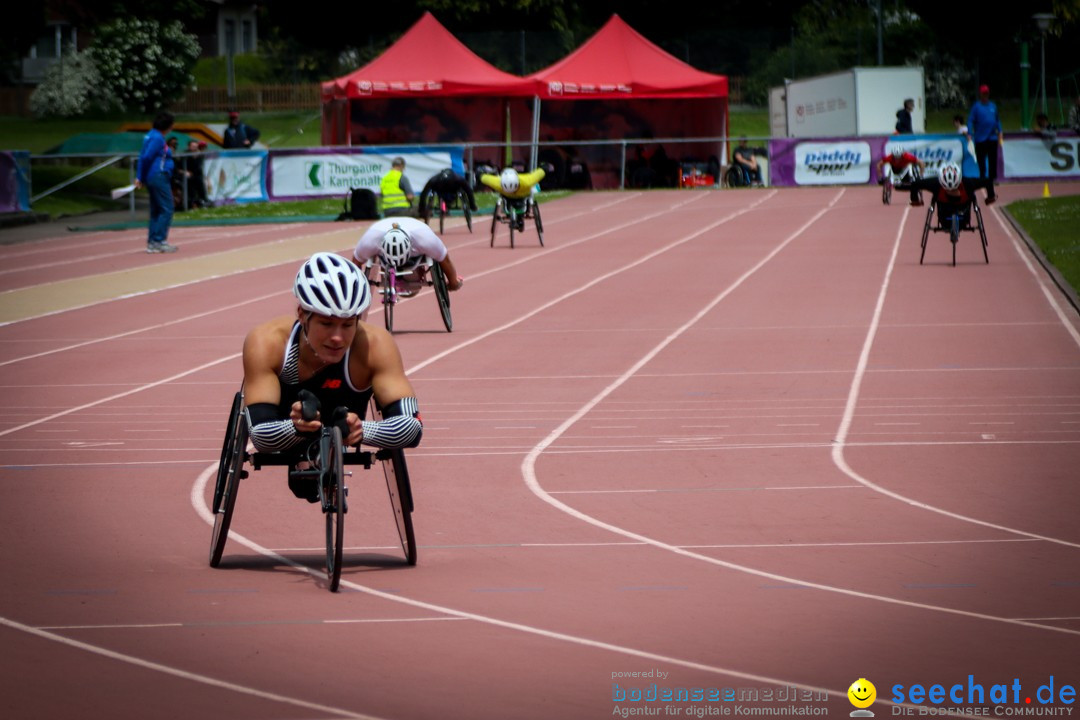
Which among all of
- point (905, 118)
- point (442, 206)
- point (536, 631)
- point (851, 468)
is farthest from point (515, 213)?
point (536, 631)

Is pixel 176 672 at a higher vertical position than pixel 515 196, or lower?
lower

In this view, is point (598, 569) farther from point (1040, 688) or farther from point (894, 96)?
point (894, 96)

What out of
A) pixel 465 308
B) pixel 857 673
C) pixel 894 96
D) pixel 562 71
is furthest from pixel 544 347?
pixel 894 96

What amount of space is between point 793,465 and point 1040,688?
15.3ft

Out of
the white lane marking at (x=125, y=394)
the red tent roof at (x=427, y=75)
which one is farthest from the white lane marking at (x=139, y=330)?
the red tent roof at (x=427, y=75)

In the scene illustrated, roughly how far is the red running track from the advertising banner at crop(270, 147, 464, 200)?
835 inches

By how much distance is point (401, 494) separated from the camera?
736cm

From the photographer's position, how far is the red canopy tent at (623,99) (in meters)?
44.5

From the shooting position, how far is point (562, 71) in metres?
44.7

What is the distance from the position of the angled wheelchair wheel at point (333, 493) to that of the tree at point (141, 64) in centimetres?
6317

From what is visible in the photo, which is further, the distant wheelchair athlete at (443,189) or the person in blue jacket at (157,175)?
the distant wheelchair athlete at (443,189)

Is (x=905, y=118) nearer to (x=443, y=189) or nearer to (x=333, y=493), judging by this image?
(x=443, y=189)

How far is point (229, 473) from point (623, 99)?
1565 inches

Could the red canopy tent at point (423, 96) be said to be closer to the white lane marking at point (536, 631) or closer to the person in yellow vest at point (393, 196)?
the person in yellow vest at point (393, 196)
